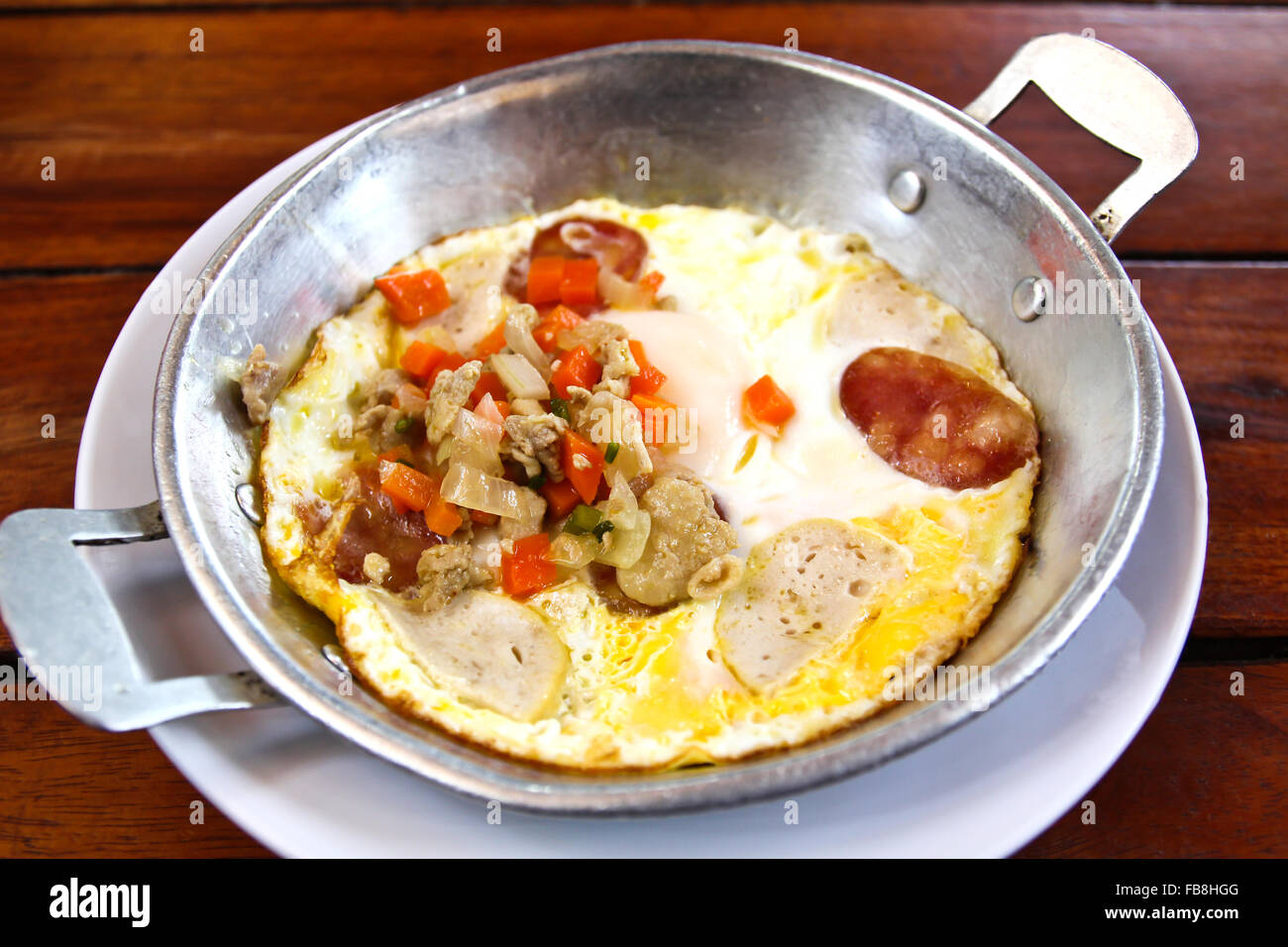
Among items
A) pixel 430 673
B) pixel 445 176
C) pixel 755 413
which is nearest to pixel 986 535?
pixel 755 413

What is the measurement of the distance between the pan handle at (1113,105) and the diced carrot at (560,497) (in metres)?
1.73

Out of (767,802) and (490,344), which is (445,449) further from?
(767,802)

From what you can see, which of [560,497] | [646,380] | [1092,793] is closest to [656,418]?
[646,380]

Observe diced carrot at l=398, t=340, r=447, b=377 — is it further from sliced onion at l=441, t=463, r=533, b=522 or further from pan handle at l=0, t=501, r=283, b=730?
pan handle at l=0, t=501, r=283, b=730

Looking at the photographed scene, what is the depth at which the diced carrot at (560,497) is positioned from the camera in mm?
2861

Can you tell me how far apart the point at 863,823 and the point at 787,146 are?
7.71 feet

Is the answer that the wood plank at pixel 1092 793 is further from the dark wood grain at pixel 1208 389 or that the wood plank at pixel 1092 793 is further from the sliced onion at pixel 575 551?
the sliced onion at pixel 575 551

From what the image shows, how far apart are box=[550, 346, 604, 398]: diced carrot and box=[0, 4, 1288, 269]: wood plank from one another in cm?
187

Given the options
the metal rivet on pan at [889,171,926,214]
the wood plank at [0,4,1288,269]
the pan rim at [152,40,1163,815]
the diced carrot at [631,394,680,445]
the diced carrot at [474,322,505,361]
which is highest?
the wood plank at [0,4,1288,269]

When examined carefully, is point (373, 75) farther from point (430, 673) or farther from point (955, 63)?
point (430, 673)

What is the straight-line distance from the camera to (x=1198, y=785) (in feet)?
8.66

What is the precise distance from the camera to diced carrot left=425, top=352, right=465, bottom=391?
3104 mm

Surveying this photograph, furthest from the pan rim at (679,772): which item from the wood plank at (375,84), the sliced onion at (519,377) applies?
the wood plank at (375,84)

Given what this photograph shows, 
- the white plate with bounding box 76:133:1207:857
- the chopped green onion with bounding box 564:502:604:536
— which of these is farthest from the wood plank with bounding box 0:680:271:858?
the chopped green onion with bounding box 564:502:604:536
